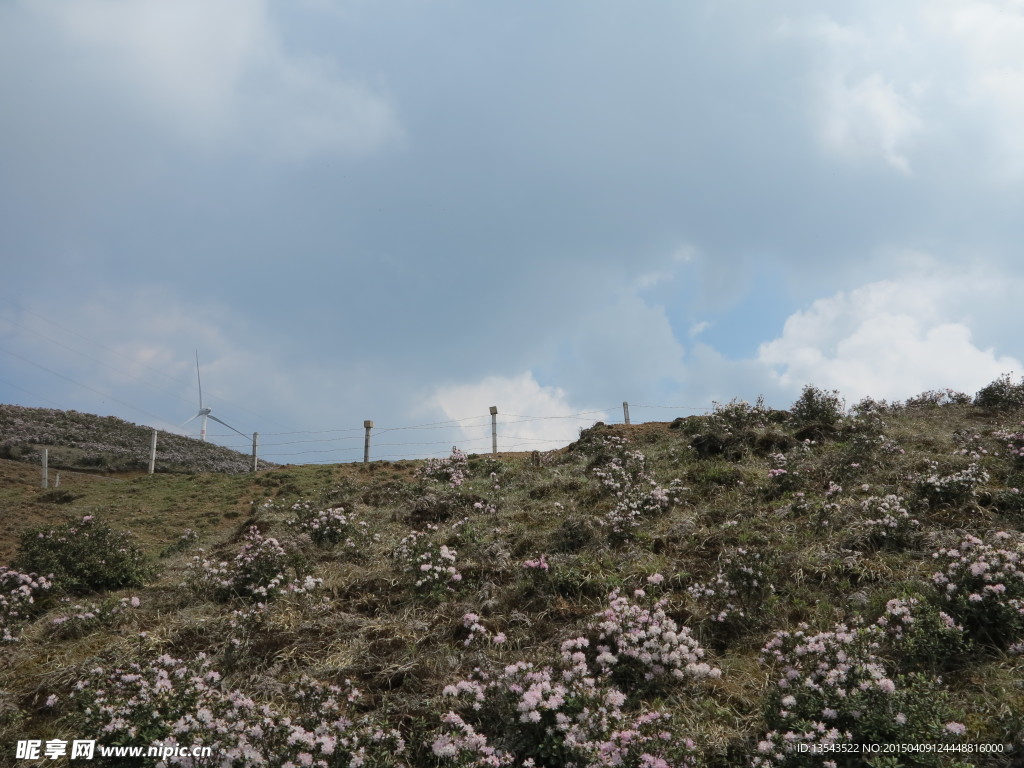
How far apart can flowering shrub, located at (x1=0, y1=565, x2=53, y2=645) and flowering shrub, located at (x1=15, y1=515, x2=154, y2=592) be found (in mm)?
311

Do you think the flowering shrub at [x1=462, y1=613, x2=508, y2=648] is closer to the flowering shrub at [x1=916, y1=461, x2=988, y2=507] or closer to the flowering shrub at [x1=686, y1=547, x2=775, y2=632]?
the flowering shrub at [x1=686, y1=547, x2=775, y2=632]

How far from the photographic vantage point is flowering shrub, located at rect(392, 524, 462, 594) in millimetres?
9148

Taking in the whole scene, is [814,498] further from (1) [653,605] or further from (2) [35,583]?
(2) [35,583]

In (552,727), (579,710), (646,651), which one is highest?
(646,651)

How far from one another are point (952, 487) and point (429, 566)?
8100mm

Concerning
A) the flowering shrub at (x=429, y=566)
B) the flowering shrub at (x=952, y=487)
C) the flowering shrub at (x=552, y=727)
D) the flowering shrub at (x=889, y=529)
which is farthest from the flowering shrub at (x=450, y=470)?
the flowering shrub at (x=552, y=727)

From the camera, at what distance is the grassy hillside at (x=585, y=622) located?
5.25m

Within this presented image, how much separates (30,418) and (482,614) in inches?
1703

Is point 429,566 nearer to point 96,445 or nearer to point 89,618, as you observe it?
point 89,618

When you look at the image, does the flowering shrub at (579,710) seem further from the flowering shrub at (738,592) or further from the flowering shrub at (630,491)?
the flowering shrub at (630,491)

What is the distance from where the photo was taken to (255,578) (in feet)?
32.1

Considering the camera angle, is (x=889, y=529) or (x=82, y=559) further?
(x=82, y=559)

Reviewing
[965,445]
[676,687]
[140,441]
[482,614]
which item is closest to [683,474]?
[965,445]

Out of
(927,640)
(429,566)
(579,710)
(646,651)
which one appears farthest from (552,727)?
(429,566)
